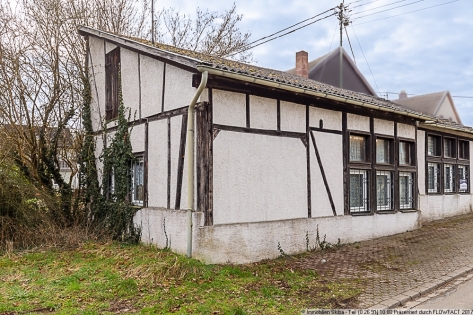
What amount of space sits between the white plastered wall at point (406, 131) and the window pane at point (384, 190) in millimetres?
1273

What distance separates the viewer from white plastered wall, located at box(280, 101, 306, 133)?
8.16 m

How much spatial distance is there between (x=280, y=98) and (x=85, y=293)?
16.7 feet

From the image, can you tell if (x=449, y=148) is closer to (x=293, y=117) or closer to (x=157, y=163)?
(x=293, y=117)

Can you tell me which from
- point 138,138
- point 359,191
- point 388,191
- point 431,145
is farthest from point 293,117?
point 431,145

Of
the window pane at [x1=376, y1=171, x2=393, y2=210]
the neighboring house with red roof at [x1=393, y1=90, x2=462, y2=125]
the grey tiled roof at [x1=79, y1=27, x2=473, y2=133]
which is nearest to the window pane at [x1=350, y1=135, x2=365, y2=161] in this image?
the window pane at [x1=376, y1=171, x2=393, y2=210]

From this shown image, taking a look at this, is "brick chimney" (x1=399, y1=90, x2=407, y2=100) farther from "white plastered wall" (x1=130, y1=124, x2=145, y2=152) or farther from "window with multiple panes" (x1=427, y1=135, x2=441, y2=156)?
"white plastered wall" (x1=130, y1=124, x2=145, y2=152)

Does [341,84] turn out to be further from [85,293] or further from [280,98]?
[85,293]

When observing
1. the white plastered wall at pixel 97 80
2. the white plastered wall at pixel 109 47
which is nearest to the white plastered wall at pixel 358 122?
the white plastered wall at pixel 109 47

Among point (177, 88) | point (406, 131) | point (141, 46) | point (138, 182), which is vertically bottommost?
point (138, 182)

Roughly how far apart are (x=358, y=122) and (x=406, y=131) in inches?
94.5

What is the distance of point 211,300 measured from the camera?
5.09 metres

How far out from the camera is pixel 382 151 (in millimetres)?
10648

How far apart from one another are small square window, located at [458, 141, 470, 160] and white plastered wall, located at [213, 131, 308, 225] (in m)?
9.64

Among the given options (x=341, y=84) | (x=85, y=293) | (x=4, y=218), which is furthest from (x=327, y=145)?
(x=4, y=218)
